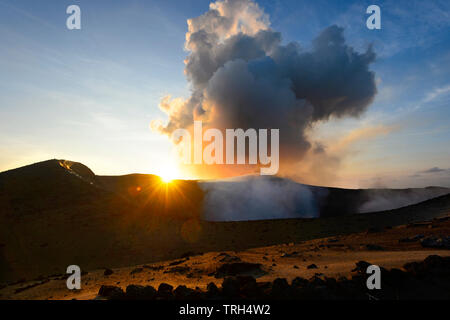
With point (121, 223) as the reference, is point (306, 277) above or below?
above

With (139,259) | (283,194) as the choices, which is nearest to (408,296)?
(139,259)

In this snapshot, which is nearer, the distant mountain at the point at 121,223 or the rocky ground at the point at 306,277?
the rocky ground at the point at 306,277

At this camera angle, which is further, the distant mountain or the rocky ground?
the distant mountain

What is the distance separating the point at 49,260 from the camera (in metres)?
20.8

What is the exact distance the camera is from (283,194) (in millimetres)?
51000

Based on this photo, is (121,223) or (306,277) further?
(121,223)
